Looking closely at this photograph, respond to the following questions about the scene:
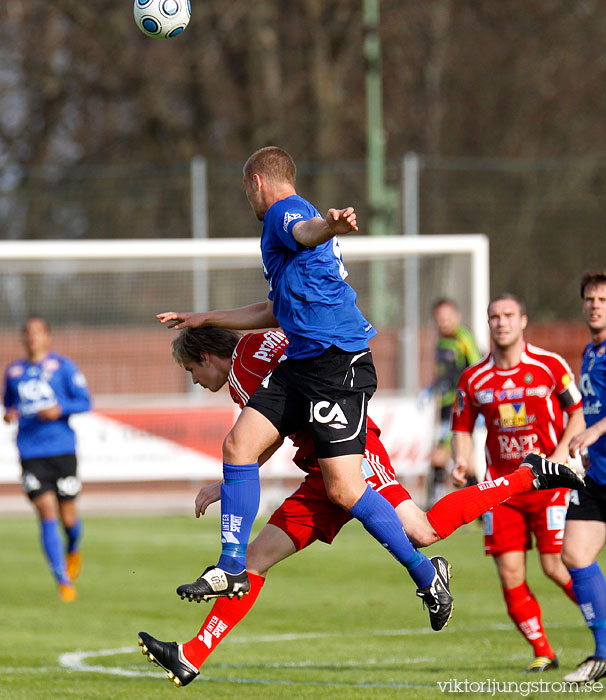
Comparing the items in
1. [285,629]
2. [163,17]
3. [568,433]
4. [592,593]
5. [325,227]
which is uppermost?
[163,17]

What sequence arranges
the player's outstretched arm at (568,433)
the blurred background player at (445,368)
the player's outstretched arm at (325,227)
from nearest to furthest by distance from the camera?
the player's outstretched arm at (325,227)
the player's outstretched arm at (568,433)
the blurred background player at (445,368)

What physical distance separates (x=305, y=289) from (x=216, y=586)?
1.36 m

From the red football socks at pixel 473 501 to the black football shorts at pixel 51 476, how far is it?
5766 millimetres

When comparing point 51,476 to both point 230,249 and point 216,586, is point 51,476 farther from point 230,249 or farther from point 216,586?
point 216,586

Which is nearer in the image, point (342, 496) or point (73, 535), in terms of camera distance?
point (342, 496)

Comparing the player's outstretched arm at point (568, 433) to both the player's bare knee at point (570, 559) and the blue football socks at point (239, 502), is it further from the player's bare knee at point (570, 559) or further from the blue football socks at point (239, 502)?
the blue football socks at point (239, 502)

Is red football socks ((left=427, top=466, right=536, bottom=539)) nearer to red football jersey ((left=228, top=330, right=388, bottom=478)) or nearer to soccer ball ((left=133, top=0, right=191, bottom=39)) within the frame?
red football jersey ((left=228, top=330, right=388, bottom=478))

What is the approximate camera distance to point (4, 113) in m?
26.9

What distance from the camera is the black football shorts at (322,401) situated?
18.7 feet

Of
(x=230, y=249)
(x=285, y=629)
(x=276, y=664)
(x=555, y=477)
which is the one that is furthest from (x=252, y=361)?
(x=230, y=249)

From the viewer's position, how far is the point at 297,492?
620cm

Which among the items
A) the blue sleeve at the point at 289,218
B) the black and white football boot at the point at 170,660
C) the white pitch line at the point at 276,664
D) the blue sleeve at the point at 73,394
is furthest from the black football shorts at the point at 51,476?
the blue sleeve at the point at 289,218

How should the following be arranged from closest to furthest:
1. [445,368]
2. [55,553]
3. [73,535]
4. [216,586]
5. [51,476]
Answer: [216,586] < [55,553] < [51,476] < [73,535] < [445,368]

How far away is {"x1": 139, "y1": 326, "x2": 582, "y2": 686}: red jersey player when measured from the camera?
602cm
